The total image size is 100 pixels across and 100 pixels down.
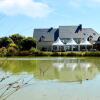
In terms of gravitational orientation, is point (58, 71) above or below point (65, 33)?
below

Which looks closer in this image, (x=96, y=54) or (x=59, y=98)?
(x=59, y=98)

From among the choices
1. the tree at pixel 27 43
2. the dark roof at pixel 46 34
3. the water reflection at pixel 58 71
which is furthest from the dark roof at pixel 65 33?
the water reflection at pixel 58 71

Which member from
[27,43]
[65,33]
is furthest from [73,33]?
[27,43]

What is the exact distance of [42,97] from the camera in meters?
7.93

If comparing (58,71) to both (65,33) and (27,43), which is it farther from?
(65,33)

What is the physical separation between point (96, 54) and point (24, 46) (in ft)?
40.5

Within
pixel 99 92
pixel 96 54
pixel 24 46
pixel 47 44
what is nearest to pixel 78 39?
pixel 47 44

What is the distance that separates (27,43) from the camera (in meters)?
45.3

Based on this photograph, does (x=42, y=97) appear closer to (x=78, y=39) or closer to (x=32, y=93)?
(x=32, y=93)

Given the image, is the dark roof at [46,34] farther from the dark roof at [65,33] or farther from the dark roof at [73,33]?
the dark roof at [73,33]

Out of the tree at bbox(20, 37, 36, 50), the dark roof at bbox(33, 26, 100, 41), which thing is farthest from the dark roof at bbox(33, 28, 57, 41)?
the tree at bbox(20, 37, 36, 50)

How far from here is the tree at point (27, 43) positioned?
4516 cm

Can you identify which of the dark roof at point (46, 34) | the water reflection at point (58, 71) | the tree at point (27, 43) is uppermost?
the dark roof at point (46, 34)

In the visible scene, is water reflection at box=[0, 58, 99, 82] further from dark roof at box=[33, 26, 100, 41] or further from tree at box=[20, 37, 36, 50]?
dark roof at box=[33, 26, 100, 41]
